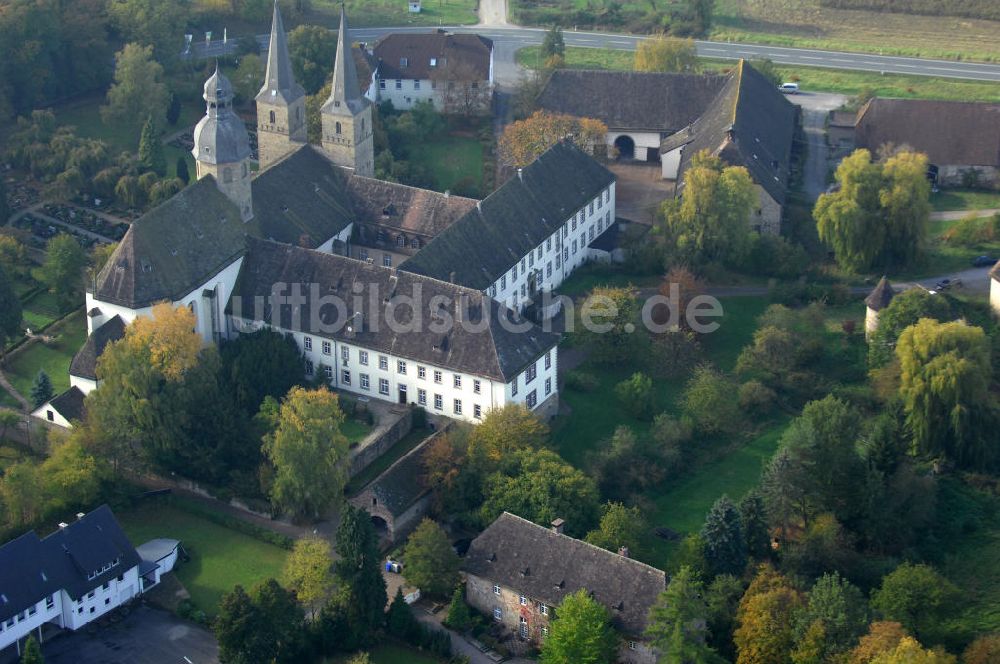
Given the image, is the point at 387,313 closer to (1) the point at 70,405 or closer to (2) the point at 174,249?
(2) the point at 174,249

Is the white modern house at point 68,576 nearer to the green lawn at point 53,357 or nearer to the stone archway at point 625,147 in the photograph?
the green lawn at point 53,357

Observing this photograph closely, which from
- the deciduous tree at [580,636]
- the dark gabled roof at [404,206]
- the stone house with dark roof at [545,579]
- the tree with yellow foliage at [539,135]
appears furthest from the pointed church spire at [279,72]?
the deciduous tree at [580,636]

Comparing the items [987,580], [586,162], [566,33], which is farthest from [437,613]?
[566,33]

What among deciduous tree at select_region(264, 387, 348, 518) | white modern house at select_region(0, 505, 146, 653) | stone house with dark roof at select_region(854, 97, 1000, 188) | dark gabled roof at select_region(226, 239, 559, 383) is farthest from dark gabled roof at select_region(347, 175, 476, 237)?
stone house with dark roof at select_region(854, 97, 1000, 188)

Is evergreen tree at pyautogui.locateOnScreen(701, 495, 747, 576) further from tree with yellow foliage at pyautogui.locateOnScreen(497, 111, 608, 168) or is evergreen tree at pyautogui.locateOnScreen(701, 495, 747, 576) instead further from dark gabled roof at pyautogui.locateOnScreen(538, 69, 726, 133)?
dark gabled roof at pyautogui.locateOnScreen(538, 69, 726, 133)

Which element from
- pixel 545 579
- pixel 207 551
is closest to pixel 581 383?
pixel 545 579
